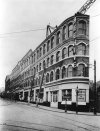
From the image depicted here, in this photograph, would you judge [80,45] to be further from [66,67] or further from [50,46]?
[50,46]

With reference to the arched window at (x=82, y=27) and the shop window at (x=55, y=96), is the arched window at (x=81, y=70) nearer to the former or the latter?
the arched window at (x=82, y=27)

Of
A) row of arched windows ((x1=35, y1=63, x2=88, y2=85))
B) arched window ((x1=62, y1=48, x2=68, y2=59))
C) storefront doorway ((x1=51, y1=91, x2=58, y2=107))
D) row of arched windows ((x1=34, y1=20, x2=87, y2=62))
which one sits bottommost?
storefront doorway ((x1=51, y1=91, x2=58, y2=107))

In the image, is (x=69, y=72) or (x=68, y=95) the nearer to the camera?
(x=68, y=95)

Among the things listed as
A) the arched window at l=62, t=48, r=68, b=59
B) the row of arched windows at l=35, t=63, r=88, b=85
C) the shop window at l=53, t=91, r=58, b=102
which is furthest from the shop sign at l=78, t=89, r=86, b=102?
the shop window at l=53, t=91, r=58, b=102

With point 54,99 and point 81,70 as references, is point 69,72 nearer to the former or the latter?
point 81,70

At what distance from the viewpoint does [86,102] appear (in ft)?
95.3

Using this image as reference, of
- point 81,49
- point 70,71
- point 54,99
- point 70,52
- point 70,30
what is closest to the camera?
point 81,49

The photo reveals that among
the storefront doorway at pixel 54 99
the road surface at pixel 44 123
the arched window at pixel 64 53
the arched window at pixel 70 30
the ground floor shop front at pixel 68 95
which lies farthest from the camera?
the storefront doorway at pixel 54 99

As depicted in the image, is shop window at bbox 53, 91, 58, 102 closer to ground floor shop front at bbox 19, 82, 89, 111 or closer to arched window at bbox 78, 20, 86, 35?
ground floor shop front at bbox 19, 82, 89, 111

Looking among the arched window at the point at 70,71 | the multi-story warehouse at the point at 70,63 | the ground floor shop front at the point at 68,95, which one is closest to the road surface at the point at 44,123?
the ground floor shop front at the point at 68,95

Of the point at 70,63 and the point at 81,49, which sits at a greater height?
the point at 81,49

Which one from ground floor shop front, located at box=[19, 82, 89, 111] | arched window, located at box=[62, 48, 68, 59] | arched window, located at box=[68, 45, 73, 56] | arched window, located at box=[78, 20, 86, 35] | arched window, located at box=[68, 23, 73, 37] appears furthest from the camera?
arched window, located at box=[62, 48, 68, 59]

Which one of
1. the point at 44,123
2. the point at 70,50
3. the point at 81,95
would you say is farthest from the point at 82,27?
the point at 44,123

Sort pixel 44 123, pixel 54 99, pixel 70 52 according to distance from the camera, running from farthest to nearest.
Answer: pixel 54 99 → pixel 70 52 → pixel 44 123
